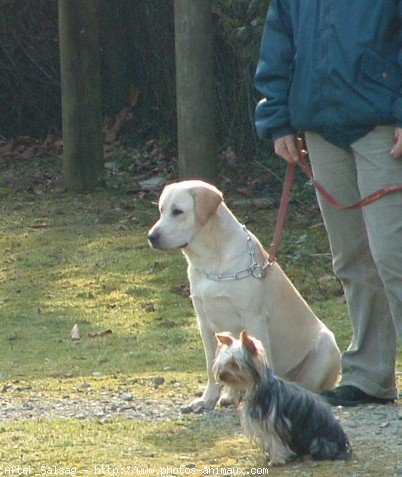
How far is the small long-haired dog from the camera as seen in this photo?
4340 millimetres

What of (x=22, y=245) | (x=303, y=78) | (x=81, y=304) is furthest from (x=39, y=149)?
(x=303, y=78)

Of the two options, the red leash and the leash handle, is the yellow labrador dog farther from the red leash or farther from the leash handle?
the leash handle

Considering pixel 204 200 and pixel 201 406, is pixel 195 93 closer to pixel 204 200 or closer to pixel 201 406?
pixel 204 200

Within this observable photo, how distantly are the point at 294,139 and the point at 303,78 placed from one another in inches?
13.0

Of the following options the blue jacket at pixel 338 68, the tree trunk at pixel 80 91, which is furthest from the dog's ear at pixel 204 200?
the tree trunk at pixel 80 91

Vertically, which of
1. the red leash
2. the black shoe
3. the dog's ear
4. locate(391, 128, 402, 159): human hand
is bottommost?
the black shoe

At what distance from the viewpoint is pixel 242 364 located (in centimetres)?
438

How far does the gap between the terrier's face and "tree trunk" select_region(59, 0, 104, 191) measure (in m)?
8.44

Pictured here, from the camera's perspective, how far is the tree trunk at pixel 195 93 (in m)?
11.0

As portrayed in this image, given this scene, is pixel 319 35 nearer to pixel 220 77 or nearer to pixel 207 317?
pixel 207 317

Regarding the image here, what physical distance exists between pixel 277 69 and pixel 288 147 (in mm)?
318

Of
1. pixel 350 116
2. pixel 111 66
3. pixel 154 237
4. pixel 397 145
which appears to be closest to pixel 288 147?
pixel 350 116

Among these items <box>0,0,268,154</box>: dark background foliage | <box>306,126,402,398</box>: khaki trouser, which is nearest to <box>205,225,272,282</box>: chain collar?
<box>306,126,402,398</box>: khaki trouser

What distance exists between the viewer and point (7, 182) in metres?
13.9
